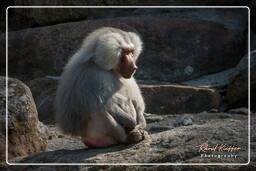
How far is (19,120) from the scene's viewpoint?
247 inches

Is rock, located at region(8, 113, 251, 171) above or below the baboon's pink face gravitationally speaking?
below

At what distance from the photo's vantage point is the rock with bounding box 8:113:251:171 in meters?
5.29

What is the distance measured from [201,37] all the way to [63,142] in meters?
3.38

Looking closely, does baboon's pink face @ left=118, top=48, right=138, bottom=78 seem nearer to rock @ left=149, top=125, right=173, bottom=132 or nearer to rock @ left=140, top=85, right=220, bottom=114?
rock @ left=149, top=125, right=173, bottom=132

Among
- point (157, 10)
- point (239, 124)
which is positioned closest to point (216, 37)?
point (157, 10)

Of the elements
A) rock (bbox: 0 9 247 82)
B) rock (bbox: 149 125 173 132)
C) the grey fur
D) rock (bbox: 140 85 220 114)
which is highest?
the grey fur

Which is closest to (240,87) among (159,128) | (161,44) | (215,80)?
(215,80)

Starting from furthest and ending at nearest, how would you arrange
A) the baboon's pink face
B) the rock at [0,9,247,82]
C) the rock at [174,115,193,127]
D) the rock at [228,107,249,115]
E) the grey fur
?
1. the rock at [0,9,247,82]
2. the rock at [228,107,249,115]
3. the rock at [174,115,193,127]
4. the baboon's pink face
5. the grey fur

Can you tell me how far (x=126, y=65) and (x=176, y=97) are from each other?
318cm

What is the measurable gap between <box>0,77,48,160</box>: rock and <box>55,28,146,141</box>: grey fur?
51 centimetres

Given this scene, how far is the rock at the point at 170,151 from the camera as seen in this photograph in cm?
529

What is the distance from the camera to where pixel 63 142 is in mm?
7406

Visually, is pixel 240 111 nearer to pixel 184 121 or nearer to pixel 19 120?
pixel 184 121

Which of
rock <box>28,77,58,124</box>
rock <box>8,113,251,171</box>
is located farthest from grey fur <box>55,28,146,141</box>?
rock <box>28,77,58,124</box>
